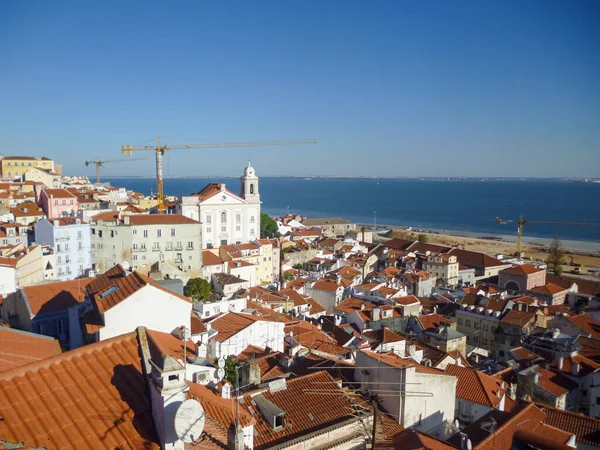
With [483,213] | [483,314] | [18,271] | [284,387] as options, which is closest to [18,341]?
[284,387]

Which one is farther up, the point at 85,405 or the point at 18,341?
the point at 85,405

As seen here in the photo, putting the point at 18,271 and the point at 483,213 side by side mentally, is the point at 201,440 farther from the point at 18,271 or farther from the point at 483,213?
the point at 483,213

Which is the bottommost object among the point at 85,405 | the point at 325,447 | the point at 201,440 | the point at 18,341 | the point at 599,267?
the point at 599,267

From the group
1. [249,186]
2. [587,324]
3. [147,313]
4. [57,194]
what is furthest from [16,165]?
[587,324]

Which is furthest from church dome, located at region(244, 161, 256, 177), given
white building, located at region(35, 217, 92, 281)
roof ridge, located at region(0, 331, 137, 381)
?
roof ridge, located at region(0, 331, 137, 381)

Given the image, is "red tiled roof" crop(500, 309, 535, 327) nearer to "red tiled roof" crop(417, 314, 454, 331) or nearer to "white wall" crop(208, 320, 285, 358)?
"red tiled roof" crop(417, 314, 454, 331)

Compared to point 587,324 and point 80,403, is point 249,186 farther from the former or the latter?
point 80,403
